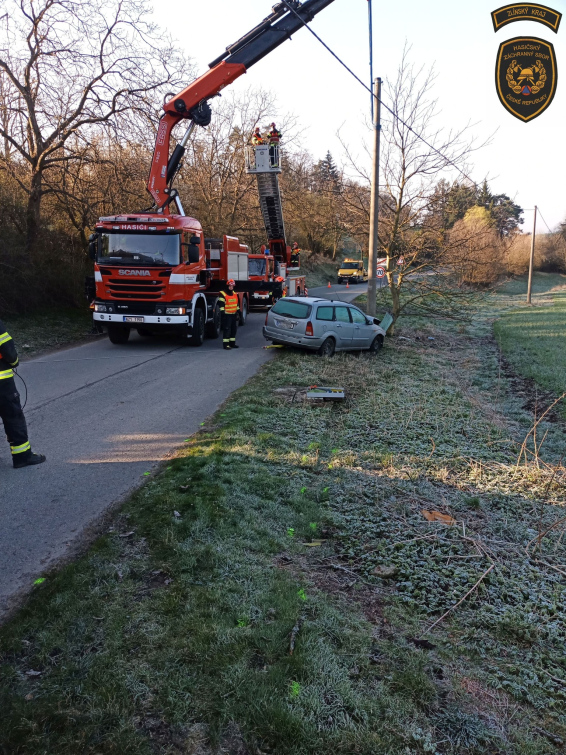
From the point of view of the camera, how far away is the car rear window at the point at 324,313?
43.7 ft

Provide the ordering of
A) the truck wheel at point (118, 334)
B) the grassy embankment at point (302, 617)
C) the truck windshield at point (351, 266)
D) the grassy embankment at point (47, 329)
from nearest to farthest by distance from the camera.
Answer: the grassy embankment at point (302, 617), the grassy embankment at point (47, 329), the truck wheel at point (118, 334), the truck windshield at point (351, 266)

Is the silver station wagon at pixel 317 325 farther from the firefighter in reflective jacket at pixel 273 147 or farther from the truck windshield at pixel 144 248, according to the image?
the firefighter in reflective jacket at pixel 273 147

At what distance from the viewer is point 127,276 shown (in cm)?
1311

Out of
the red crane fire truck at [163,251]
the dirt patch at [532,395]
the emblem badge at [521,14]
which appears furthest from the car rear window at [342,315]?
the emblem badge at [521,14]

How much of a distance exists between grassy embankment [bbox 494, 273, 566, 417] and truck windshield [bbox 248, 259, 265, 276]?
9.56m

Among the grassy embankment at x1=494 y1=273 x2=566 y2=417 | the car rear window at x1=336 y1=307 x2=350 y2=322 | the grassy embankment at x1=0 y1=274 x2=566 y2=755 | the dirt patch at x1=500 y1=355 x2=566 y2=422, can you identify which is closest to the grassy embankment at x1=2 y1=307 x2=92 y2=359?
the car rear window at x1=336 y1=307 x2=350 y2=322

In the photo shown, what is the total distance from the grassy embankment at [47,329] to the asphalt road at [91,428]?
1015 mm

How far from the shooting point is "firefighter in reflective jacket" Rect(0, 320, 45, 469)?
5.81 meters

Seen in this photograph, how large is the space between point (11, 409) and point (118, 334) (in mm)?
8900

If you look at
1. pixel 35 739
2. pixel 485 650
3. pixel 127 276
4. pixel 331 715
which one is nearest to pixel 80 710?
pixel 35 739

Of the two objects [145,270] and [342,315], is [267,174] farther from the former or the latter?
[145,270]

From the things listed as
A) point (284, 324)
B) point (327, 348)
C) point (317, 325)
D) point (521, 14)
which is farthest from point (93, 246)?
point (521, 14)

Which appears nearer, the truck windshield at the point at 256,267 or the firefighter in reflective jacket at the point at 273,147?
the firefighter in reflective jacket at the point at 273,147

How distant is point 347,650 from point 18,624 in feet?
6.87
